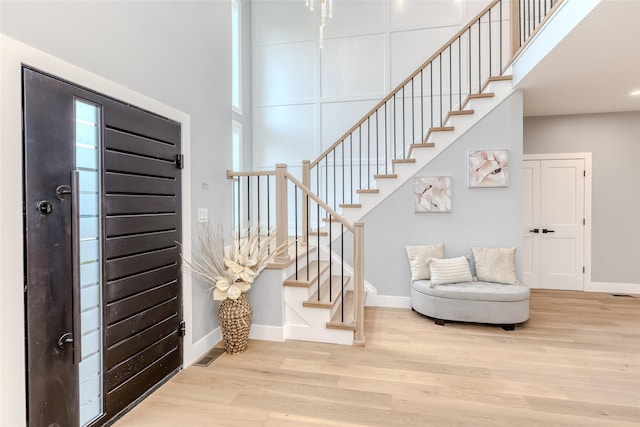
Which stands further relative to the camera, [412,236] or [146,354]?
[412,236]

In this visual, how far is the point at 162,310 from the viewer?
228 cm

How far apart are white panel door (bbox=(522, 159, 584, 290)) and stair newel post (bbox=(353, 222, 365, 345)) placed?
3147 mm

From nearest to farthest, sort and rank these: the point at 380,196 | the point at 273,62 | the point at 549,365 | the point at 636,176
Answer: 1. the point at 549,365
2. the point at 380,196
3. the point at 636,176
4. the point at 273,62

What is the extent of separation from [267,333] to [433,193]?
8.12 ft

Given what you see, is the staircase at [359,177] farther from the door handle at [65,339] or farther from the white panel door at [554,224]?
the white panel door at [554,224]

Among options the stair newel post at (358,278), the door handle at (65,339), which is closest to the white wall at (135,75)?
the door handle at (65,339)

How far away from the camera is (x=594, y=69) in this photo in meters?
3.08

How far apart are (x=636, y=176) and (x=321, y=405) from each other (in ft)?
17.5

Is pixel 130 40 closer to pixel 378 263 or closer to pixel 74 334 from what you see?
pixel 74 334

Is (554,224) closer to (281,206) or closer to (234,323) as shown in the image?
(281,206)

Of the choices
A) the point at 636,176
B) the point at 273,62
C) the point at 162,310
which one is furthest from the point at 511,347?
the point at 273,62

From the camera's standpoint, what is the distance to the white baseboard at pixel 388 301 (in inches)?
157

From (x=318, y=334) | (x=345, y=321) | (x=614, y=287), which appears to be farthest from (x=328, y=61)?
(x=614, y=287)

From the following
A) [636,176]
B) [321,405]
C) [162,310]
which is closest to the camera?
[321,405]
